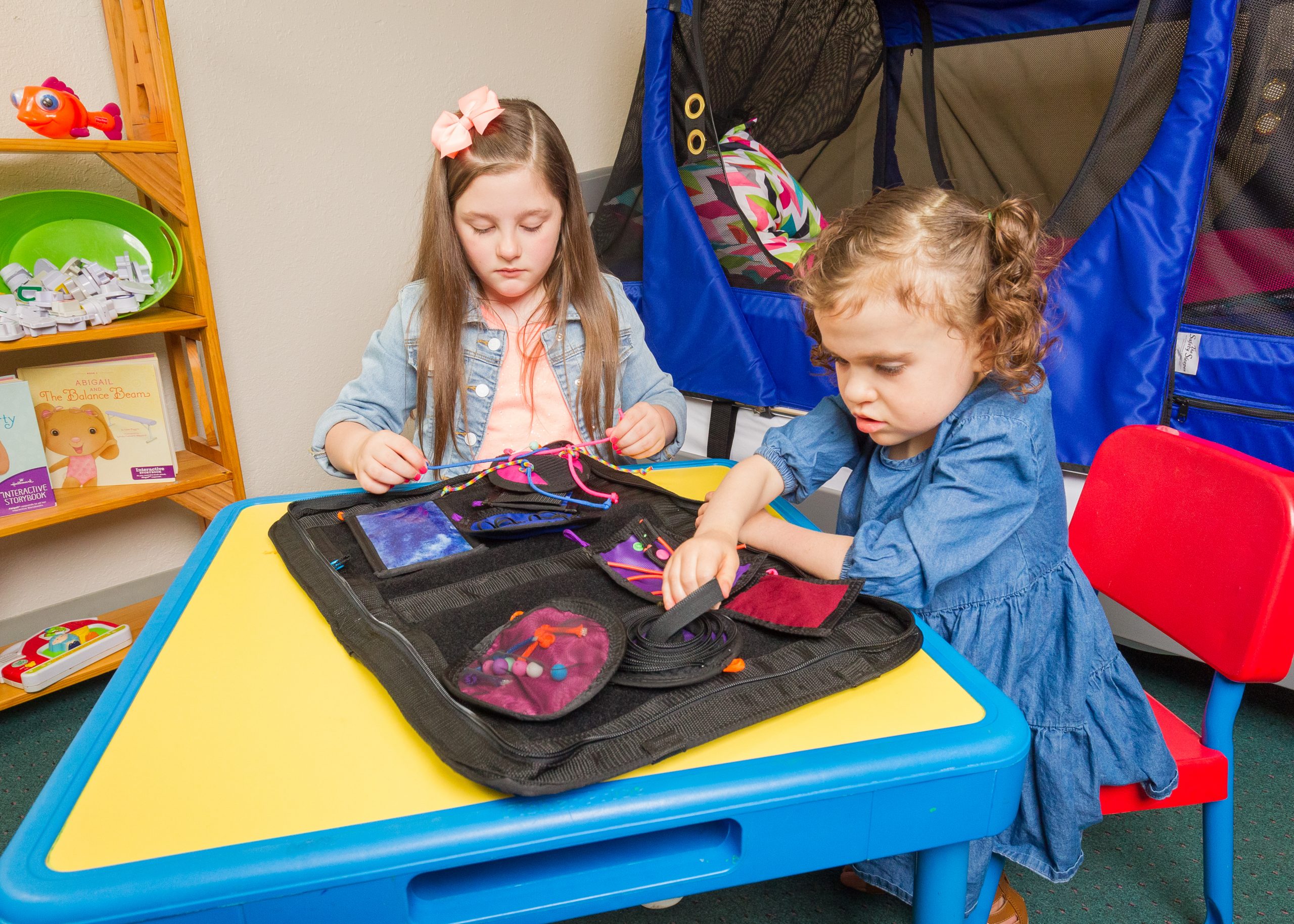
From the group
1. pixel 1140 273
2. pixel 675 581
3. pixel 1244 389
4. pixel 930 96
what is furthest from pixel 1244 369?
pixel 930 96

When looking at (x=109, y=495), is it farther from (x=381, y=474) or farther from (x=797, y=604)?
(x=797, y=604)

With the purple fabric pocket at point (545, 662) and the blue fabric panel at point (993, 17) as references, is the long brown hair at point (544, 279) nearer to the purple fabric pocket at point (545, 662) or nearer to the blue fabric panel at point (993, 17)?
the purple fabric pocket at point (545, 662)

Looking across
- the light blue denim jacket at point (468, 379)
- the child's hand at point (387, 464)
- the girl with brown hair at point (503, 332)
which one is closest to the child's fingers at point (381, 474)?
the child's hand at point (387, 464)

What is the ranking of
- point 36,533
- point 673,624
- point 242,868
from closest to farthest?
point 242,868 → point 673,624 → point 36,533

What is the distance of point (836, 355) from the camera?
0.89 meters

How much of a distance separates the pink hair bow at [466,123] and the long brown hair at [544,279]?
0.02 m

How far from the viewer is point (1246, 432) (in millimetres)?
1330

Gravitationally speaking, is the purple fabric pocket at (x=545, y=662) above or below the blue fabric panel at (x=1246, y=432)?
above

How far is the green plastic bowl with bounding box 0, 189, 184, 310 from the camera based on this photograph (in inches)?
59.1

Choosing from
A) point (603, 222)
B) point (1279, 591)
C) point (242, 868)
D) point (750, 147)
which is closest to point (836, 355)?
point (1279, 591)

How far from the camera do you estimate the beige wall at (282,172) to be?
1.65 m

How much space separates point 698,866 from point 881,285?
0.53 m

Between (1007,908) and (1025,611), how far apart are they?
1.34 ft

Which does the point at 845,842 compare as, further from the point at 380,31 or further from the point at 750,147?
the point at 380,31
